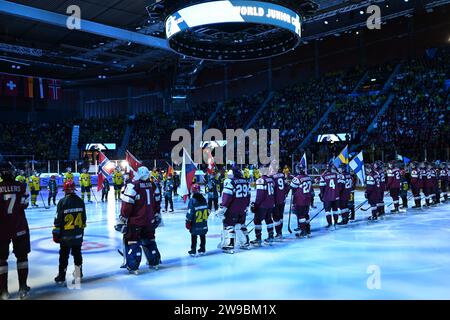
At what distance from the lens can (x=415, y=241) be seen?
31.9ft

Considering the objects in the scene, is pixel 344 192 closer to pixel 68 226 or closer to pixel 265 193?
pixel 265 193

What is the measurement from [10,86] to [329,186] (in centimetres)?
3645

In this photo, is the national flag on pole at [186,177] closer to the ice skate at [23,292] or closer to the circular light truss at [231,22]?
the ice skate at [23,292]

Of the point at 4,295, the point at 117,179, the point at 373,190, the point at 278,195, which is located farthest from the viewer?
the point at 117,179

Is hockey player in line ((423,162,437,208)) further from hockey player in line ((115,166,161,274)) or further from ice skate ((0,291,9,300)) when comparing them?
ice skate ((0,291,9,300))

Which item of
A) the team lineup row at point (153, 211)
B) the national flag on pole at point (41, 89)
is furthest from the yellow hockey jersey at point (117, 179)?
the national flag on pole at point (41, 89)

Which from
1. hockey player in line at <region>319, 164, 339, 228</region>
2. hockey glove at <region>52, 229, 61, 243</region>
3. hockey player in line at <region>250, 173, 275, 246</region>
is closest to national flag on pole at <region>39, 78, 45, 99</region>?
hockey player in line at <region>319, 164, 339, 228</region>

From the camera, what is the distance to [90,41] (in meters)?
31.9

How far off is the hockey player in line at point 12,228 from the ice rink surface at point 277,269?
1.08ft

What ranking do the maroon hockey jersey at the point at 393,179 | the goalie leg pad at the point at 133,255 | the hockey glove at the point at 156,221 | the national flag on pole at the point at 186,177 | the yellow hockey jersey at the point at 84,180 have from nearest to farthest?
1. the goalie leg pad at the point at 133,255
2. the hockey glove at the point at 156,221
3. the national flag on pole at the point at 186,177
4. the maroon hockey jersey at the point at 393,179
5. the yellow hockey jersey at the point at 84,180

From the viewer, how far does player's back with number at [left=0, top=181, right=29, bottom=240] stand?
579 cm

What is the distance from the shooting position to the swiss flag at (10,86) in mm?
38725

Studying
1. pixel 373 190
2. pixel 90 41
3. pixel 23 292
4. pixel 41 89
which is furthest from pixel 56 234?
pixel 41 89
